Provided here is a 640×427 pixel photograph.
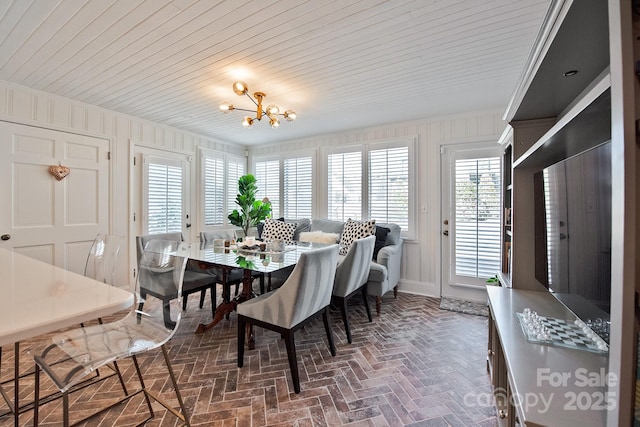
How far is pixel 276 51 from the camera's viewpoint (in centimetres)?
216

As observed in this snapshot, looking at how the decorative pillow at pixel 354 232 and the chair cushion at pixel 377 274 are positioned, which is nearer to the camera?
the chair cushion at pixel 377 274

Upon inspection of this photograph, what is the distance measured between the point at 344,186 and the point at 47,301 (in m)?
3.91

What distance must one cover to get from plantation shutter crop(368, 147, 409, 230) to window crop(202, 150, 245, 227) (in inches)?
110

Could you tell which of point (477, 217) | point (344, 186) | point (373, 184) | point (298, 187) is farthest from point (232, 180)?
point (477, 217)

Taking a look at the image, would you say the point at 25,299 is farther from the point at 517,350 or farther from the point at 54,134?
the point at 54,134

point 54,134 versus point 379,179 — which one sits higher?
point 54,134

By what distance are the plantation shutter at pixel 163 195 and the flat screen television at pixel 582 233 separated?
456cm

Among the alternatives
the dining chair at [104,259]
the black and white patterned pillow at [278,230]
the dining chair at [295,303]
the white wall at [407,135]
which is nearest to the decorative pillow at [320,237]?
the black and white patterned pillow at [278,230]

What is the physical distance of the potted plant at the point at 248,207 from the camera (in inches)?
183

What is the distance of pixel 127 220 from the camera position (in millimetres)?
3738

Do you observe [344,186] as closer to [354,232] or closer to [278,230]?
[354,232]

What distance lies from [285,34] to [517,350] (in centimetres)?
230

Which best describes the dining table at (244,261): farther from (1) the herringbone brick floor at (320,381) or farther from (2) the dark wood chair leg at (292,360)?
(2) the dark wood chair leg at (292,360)

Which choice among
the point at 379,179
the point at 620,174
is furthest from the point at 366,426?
the point at 379,179
